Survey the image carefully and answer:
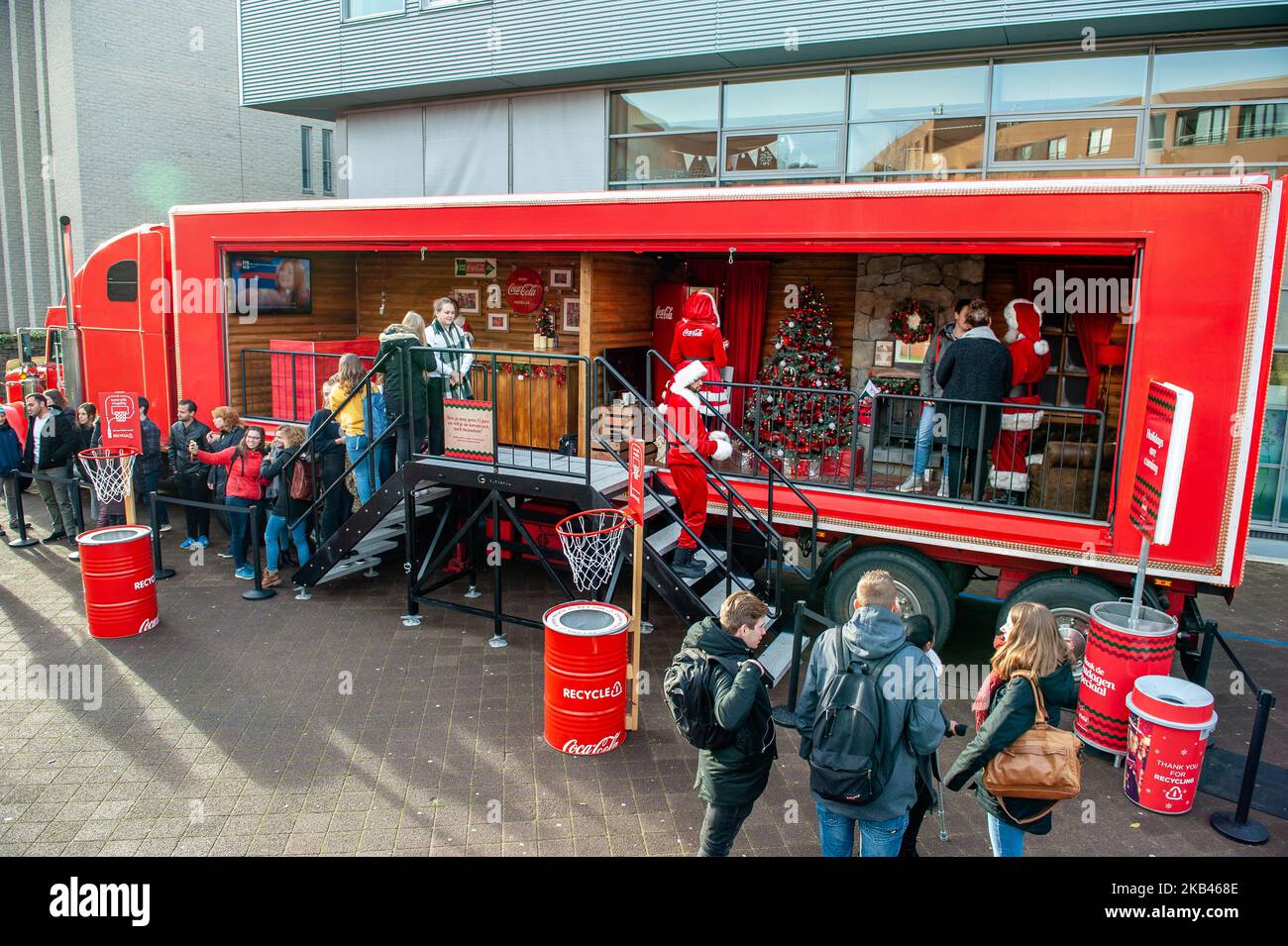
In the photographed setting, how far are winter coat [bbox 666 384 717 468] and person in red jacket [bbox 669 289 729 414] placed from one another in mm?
131

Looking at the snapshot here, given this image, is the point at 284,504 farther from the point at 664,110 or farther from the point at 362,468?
the point at 664,110

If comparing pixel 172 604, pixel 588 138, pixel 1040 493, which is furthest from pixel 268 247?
pixel 1040 493

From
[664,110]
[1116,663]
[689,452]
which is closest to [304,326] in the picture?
[664,110]

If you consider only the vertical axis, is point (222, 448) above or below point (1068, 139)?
below

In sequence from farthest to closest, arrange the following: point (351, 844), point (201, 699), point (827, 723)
Answer: point (201, 699) → point (351, 844) → point (827, 723)

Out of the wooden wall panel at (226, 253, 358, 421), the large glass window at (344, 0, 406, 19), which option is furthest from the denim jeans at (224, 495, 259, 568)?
the large glass window at (344, 0, 406, 19)

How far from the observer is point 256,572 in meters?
8.53

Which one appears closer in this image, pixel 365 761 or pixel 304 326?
pixel 365 761

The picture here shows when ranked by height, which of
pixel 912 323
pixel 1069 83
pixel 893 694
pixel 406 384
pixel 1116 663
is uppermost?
pixel 1069 83

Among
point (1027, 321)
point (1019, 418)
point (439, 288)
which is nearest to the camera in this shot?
point (1019, 418)

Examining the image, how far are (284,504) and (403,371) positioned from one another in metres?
2.09

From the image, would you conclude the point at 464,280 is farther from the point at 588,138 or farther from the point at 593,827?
the point at 593,827

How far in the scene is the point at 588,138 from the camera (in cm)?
1332

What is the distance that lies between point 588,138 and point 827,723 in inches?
448
